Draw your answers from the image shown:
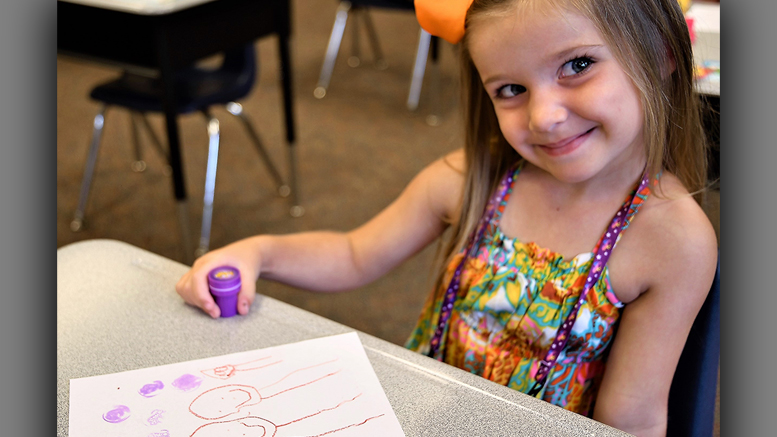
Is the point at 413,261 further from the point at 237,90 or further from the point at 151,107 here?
the point at 151,107

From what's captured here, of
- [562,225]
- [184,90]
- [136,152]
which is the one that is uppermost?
[562,225]

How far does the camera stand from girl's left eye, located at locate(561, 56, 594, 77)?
67 centimetres

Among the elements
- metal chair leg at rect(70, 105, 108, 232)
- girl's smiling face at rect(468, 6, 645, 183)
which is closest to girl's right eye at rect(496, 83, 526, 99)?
girl's smiling face at rect(468, 6, 645, 183)

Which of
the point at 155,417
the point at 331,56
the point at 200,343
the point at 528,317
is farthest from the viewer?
the point at 331,56

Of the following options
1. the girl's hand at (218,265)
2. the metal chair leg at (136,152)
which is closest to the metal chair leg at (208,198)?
the metal chair leg at (136,152)

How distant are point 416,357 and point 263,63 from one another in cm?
330

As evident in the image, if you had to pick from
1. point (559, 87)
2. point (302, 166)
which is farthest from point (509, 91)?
point (302, 166)

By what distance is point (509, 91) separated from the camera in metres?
0.72

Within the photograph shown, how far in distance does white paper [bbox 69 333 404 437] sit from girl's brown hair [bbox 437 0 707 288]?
0.29m

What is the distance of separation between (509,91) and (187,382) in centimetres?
42

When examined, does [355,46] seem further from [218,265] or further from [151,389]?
[151,389]

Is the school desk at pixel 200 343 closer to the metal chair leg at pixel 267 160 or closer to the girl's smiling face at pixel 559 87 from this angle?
the girl's smiling face at pixel 559 87

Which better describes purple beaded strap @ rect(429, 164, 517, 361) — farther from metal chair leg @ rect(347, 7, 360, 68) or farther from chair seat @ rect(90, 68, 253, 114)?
metal chair leg @ rect(347, 7, 360, 68)

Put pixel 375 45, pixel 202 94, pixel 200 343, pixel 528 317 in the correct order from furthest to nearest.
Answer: pixel 375 45 < pixel 202 94 < pixel 528 317 < pixel 200 343
